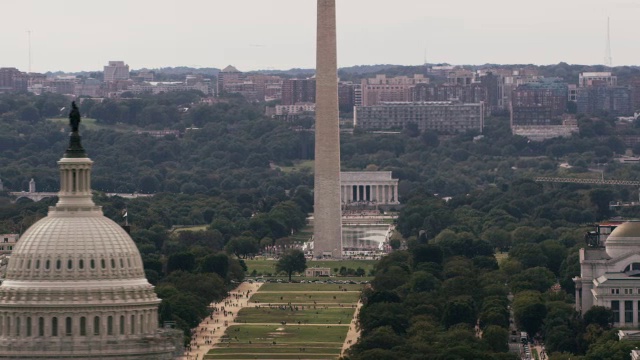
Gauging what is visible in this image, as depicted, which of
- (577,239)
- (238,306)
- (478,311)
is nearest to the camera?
(478,311)

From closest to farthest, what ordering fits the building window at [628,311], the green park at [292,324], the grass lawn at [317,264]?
1. the green park at [292,324]
2. the building window at [628,311]
3. the grass lawn at [317,264]

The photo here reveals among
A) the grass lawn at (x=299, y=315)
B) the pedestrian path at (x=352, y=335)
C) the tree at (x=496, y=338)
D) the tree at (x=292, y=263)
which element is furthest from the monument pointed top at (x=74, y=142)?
the tree at (x=292, y=263)

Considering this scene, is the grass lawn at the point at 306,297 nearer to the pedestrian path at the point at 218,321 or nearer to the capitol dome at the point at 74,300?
the pedestrian path at the point at 218,321

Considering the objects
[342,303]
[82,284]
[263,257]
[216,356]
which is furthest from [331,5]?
[82,284]

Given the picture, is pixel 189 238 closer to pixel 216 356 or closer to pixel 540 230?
pixel 540 230

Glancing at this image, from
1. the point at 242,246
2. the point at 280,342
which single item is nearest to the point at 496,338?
the point at 280,342

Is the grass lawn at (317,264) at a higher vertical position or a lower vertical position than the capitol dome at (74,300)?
lower

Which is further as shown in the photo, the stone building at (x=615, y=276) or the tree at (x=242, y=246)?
the tree at (x=242, y=246)
